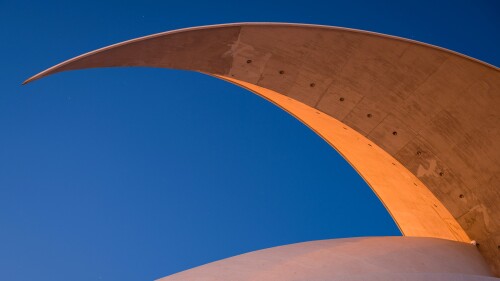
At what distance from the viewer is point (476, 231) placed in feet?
37.1

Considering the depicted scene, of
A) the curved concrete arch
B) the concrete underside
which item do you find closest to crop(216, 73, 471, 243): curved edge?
the curved concrete arch

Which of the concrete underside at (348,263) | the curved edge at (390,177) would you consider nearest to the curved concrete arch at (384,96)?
the curved edge at (390,177)

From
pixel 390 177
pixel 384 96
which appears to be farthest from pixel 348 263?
pixel 390 177

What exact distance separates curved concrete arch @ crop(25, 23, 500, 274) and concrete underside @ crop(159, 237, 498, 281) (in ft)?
4.95

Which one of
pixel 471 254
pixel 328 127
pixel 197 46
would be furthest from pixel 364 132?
pixel 197 46

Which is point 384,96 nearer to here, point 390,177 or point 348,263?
point 390,177

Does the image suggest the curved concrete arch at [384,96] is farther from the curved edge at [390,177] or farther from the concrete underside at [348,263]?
the concrete underside at [348,263]

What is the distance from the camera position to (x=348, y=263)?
8281 mm

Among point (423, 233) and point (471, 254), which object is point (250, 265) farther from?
point (423, 233)

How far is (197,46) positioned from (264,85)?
169cm

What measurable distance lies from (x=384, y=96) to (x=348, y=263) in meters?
3.27

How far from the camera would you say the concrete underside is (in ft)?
24.6

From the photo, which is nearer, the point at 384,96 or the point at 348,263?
the point at 348,263

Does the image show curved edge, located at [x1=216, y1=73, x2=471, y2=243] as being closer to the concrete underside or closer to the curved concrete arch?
the curved concrete arch
